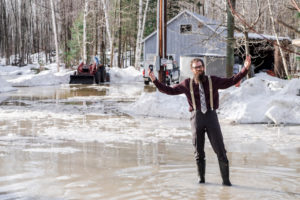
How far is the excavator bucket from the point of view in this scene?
1292 inches

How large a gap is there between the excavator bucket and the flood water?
18.7m

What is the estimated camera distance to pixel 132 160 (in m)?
8.23

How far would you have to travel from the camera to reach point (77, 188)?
20.8ft

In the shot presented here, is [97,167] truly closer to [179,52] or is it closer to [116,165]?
[116,165]

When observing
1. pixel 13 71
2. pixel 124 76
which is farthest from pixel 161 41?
pixel 13 71

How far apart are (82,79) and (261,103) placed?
2090 cm

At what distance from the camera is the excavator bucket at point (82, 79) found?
32.8 metres

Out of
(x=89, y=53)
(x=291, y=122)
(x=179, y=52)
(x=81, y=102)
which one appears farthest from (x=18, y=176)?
(x=89, y=53)

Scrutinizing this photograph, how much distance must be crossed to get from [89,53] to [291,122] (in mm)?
53826

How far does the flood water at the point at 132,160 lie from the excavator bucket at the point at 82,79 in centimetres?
1874

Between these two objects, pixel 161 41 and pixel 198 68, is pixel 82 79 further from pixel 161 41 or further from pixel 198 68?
pixel 198 68

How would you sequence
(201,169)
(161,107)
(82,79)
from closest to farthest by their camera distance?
(201,169), (161,107), (82,79)

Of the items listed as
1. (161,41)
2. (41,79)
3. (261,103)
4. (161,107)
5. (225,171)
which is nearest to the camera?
(225,171)

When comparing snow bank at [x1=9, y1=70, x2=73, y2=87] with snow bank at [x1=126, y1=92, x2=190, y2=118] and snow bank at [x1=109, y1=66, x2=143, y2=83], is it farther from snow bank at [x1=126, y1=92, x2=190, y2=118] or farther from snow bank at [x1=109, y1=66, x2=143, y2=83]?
snow bank at [x1=126, y1=92, x2=190, y2=118]
